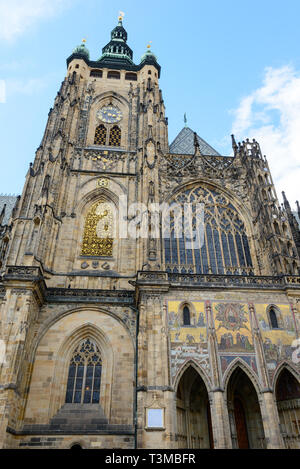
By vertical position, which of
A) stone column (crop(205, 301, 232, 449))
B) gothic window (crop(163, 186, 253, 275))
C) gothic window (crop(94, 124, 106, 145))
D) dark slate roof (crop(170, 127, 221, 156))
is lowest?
stone column (crop(205, 301, 232, 449))

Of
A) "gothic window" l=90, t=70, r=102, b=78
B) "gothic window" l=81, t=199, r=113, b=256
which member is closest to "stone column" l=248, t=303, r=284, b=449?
"gothic window" l=81, t=199, r=113, b=256

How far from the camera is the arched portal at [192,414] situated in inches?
509

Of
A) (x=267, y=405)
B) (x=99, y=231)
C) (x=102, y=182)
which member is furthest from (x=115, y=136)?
(x=267, y=405)

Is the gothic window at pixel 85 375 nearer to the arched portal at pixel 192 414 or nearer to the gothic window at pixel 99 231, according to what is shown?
the arched portal at pixel 192 414

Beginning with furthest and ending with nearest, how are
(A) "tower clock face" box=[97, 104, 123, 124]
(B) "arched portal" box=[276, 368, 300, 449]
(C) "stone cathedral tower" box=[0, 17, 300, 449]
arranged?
(A) "tower clock face" box=[97, 104, 123, 124], (B) "arched portal" box=[276, 368, 300, 449], (C) "stone cathedral tower" box=[0, 17, 300, 449]

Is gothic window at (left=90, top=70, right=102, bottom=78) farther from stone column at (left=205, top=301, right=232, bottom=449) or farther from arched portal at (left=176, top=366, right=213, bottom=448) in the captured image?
arched portal at (left=176, top=366, right=213, bottom=448)

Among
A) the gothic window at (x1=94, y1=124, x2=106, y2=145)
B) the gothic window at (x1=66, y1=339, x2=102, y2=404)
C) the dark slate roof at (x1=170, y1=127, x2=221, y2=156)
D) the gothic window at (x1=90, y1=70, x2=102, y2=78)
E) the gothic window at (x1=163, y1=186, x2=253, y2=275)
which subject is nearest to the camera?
the gothic window at (x1=66, y1=339, x2=102, y2=404)

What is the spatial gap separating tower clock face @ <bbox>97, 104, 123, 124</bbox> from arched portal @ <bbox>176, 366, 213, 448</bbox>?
682 inches

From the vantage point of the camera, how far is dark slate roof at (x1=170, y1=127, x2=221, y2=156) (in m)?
24.7

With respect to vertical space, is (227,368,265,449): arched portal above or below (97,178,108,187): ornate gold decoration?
below

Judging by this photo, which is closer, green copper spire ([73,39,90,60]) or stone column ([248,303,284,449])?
stone column ([248,303,284,449])

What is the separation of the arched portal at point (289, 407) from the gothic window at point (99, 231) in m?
9.74

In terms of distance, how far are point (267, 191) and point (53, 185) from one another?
11.4 m

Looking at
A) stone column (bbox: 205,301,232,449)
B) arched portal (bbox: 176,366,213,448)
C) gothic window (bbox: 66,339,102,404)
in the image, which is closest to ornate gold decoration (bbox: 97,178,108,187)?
gothic window (bbox: 66,339,102,404)
